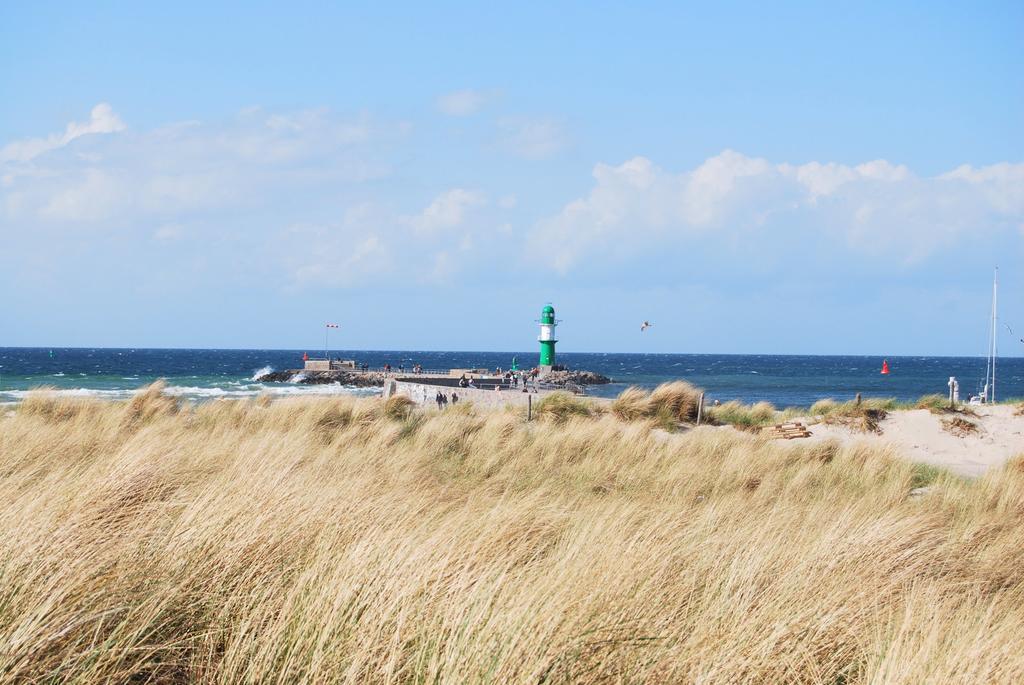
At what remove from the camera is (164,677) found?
122 inches

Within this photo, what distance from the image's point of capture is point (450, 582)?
399cm

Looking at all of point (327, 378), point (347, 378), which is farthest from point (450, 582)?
point (327, 378)

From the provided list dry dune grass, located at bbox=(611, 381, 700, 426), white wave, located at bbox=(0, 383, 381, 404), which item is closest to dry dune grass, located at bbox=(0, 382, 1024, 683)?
white wave, located at bbox=(0, 383, 381, 404)

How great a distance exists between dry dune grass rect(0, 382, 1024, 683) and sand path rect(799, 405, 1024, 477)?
31.0 ft

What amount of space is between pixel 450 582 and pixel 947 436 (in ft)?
57.1

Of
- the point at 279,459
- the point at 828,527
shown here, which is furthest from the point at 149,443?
the point at 828,527

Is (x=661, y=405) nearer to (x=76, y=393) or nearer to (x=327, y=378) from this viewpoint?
(x=76, y=393)

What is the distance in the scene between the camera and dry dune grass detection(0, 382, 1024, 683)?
3.18m

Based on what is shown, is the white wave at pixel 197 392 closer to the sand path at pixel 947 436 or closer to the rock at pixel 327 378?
the rock at pixel 327 378

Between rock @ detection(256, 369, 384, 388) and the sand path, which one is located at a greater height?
the sand path

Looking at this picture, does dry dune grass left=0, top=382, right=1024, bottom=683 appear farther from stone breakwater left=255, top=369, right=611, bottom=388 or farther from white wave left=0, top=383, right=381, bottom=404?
stone breakwater left=255, top=369, right=611, bottom=388

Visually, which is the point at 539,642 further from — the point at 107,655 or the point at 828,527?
the point at 828,527

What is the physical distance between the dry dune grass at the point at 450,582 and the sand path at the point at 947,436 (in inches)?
371

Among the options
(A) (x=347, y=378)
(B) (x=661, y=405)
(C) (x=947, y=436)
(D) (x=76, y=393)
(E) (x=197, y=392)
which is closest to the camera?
(D) (x=76, y=393)
